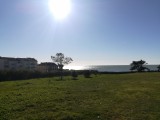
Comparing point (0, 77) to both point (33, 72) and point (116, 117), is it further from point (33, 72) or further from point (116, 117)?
point (116, 117)

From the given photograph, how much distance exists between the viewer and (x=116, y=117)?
17297 mm

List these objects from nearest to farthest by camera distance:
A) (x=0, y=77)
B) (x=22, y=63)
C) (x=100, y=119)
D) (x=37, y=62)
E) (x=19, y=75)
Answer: (x=100, y=119) → (x=0, y=77) → (x=19, y=75) → (x=22, y=63) → (x=37, y=62)

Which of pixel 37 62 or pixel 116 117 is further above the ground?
pixel 37 62

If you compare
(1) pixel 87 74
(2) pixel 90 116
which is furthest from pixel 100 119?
(1) pixel 87 74

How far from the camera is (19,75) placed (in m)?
83.4

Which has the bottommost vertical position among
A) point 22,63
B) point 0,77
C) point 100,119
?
point 100,119

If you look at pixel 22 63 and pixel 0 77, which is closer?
pixel 0 77

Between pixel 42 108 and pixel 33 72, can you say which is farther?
A: pixel 33 72

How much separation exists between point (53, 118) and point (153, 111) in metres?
6.89

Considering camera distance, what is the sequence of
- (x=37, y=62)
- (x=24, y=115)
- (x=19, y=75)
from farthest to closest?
(x=37, y=62) < (x=19, y=75) < (x=24, y=115)

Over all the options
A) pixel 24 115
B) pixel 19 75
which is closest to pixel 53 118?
pixel 24 115

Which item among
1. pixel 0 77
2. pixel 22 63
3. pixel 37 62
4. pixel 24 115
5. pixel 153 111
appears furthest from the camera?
pixel 37 62

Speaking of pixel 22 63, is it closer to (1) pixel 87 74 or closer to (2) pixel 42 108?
(1) pixel 87 74

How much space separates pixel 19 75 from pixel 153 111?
6818 centimetres
